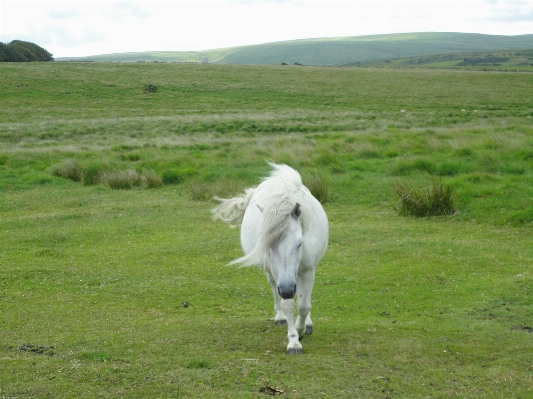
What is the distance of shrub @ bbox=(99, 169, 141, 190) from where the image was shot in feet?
61.9

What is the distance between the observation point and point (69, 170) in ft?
66.3

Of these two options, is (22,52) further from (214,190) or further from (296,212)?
(296,212)

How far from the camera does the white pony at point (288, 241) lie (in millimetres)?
5621

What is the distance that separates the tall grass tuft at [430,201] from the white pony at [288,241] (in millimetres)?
7544

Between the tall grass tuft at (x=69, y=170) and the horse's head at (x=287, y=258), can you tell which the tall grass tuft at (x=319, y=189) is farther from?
the horse's head at (x=287, y=258)

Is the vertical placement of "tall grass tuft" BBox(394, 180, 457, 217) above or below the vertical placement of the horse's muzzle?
below

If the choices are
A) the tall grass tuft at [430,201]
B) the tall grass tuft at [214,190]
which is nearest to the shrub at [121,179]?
the tall grass tuft at [214,190]

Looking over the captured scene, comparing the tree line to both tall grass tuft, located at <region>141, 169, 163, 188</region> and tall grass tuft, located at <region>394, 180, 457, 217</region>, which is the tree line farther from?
tall grass tuft, located at <region>394, 180, 457, 217</region>

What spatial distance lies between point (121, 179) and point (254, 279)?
10417mm

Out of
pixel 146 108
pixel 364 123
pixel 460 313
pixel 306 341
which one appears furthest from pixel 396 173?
pixel 146 108

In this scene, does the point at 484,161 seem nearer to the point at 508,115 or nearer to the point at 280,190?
the point at 280,190

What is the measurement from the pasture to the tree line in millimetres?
69537

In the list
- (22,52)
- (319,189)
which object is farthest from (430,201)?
(22,52)

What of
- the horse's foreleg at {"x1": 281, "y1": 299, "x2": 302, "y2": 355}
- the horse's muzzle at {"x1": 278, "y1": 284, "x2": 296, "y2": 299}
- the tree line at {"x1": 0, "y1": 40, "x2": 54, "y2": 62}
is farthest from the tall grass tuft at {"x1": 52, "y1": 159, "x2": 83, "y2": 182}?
the tree line at {"x1": 0, "y1": 40, "x2": 54, "y2": 62}
